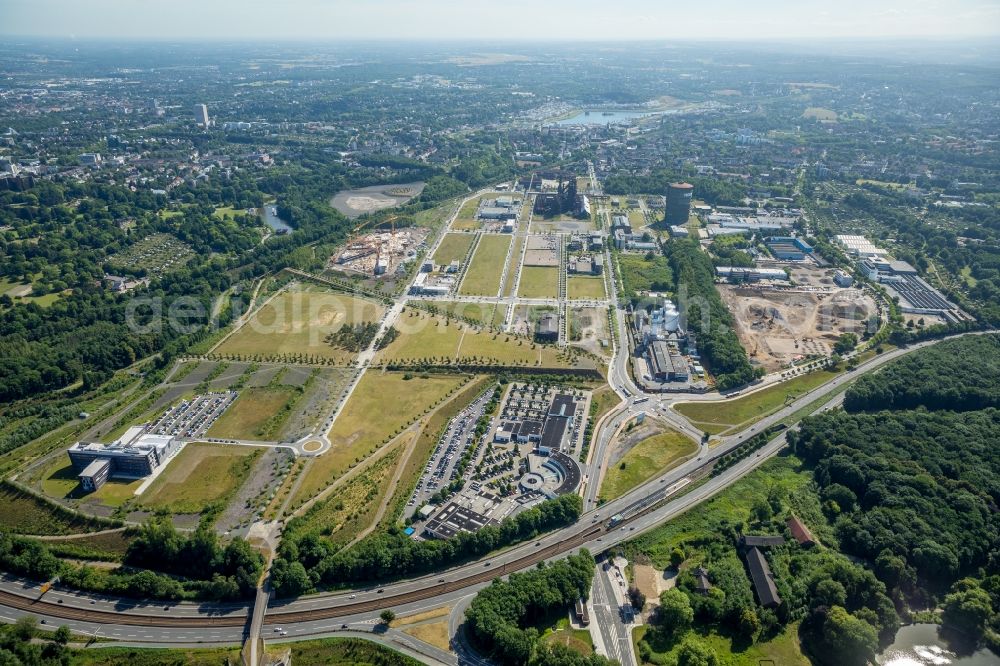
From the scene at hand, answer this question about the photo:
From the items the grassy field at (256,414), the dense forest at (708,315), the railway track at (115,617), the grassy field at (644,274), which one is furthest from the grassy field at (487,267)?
the railway track at (115,617)

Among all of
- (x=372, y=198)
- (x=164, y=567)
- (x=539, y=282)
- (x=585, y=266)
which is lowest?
(x=164, y=567)

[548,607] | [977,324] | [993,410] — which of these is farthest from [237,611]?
[977,324]

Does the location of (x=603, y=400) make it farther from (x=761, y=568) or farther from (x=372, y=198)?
(x=372, y=198)

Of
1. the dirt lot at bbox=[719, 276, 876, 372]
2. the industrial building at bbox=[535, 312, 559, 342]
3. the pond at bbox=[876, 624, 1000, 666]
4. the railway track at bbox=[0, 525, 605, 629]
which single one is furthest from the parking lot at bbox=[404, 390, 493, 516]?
the dirt lot at bbox=[719, 276, 876, 372]

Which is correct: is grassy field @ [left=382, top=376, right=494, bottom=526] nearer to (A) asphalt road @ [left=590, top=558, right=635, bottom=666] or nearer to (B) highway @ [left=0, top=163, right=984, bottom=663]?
(B) highway @ [left=0, top=163, right=984, bottom=663]

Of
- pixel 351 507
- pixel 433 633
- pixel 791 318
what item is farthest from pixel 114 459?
pixel 791 318

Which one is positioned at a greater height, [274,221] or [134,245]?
[274,221]
